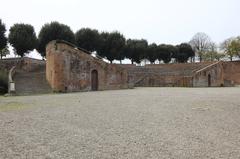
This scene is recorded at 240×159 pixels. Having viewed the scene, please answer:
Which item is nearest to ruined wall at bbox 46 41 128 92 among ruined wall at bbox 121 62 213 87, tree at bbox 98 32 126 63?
ruined wall at bbox 121 62 213 87

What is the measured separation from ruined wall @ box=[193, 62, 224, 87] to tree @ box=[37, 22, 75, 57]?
19.4 meters

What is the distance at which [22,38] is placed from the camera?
41844mm

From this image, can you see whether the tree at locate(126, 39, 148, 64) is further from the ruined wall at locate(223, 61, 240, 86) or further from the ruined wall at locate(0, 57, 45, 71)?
the ruined wall at locate(0, 57, 45, 71)

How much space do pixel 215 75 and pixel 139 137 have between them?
3907 cm

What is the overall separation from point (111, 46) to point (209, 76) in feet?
57.5

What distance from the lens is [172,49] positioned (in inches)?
2356

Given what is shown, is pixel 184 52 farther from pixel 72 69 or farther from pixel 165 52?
pixel 72 69

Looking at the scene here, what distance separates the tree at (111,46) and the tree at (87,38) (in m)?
1.61

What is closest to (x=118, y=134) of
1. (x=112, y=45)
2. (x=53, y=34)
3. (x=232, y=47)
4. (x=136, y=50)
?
(x=53, y=34)

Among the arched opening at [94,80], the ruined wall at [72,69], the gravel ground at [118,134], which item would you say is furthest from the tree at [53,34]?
the gravel ground at [118,134]

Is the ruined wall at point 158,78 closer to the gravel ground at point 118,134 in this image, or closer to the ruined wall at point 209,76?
the ruined wall at point 209,76

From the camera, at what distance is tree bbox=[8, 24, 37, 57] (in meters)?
41.9

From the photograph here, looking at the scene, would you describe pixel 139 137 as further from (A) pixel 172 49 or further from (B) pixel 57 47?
(A) pixel 172 49

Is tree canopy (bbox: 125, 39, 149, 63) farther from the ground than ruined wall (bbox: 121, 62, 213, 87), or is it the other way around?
tree canopy (bbox: 125, 39, 149, 63)
